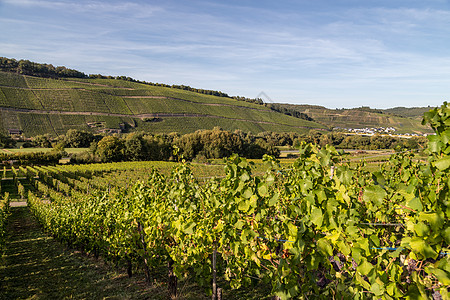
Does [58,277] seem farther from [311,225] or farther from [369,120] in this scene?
[369,120]

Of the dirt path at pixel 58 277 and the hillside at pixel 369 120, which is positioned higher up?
the hillside at pixel 369 120

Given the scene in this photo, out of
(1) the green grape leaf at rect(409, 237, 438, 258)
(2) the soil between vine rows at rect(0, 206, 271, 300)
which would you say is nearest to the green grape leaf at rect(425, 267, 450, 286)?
(1) the green grape leaf at rect(409, 237, 438, 258)

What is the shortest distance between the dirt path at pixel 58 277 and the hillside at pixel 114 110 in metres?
74.0

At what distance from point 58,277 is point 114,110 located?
98.5m

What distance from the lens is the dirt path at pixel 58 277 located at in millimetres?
7398

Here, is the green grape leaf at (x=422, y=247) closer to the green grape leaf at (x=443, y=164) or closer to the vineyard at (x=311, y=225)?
the vineyard at (x=311, y=225)

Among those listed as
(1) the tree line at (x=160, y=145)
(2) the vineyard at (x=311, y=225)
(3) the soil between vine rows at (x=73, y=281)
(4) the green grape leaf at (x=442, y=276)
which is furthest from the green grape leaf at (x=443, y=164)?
(1) the tree line at (x=160, y=145)

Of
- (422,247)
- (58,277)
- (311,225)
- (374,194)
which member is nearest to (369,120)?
(58,277)

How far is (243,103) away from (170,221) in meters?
131

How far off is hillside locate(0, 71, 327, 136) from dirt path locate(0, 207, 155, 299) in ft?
243

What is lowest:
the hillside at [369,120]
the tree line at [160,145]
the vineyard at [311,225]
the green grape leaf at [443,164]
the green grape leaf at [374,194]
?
the tree line at [160,145]

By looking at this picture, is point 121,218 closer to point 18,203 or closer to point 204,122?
point 18,203

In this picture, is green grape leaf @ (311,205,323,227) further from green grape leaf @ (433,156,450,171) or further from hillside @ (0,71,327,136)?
hillside @ (0,71,327,136)

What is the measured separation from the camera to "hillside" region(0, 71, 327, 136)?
82.4m
